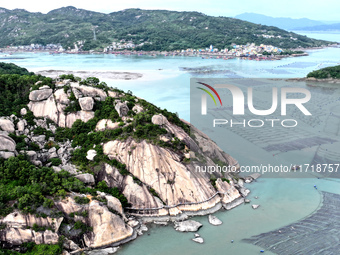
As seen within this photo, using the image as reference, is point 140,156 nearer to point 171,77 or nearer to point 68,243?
point 68,243

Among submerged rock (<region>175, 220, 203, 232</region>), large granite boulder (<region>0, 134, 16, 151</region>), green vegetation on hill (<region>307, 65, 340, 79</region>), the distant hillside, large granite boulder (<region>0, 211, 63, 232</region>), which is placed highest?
the distant hillside

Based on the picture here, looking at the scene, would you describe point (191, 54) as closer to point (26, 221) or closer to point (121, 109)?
point (121, 109)

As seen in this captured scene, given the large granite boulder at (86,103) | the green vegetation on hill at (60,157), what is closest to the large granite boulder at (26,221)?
the green vegetation on hill at (60,157)

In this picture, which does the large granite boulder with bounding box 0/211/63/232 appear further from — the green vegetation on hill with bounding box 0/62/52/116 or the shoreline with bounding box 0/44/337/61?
the shoreline with bounding box 0/44/337/61

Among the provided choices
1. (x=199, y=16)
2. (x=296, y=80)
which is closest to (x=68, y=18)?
(x=199, y=16)

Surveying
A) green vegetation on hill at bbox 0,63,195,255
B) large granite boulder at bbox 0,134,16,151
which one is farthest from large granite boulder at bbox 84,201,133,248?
large granite boulder at bbox 0,134,16,151

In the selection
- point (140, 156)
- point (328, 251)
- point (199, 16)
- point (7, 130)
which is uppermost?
point (199, 16)
